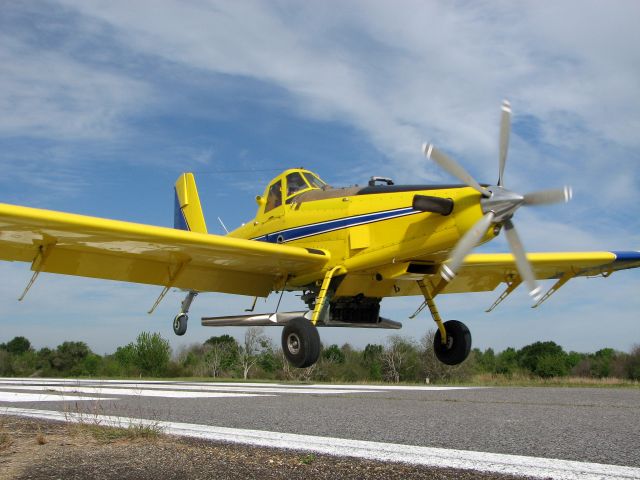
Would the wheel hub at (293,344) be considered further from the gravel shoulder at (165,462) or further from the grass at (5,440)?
the grass at (5,440)

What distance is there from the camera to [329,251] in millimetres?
13117

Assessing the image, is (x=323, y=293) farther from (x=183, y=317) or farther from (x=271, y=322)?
(x=183, y=317)

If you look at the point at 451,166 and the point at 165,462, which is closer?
the point at 165,462

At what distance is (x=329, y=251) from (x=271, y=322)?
203cm

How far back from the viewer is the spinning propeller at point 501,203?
33.7 feet

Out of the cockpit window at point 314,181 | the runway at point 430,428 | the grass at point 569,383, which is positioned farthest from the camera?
the grass at point 569,383

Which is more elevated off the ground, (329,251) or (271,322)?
(329,251)

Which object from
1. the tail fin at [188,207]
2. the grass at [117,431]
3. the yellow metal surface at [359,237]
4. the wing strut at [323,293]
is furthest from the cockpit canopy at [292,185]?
the grass at [117,431]

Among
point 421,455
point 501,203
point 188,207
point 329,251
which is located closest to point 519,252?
point 501,203

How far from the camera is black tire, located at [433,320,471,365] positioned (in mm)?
13656

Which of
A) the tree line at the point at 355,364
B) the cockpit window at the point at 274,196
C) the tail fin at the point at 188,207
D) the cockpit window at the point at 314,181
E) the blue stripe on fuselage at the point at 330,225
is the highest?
the tail fin at the point at 188,207

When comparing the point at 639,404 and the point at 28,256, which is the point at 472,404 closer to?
the point at 639,404

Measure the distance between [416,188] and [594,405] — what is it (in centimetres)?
506

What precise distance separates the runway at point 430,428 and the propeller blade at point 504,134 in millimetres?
4190
